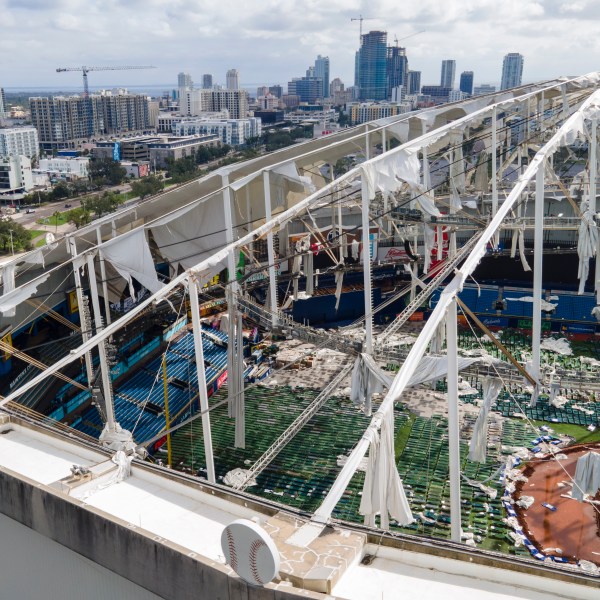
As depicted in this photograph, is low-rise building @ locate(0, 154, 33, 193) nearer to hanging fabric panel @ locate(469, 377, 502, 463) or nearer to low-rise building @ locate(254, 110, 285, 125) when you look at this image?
hanging fabric panel @ locate(469, 377, 502, 463)

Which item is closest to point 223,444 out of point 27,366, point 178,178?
point 27,366

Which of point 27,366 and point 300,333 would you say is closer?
point 300,333

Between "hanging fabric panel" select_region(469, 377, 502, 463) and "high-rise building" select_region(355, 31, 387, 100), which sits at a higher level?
"high-rise building" select_region(355, 31, 387, 100)

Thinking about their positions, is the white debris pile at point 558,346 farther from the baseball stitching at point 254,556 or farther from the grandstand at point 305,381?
the baseball stitching at point 254,556

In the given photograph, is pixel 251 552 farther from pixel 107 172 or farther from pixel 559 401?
pixel 107 172

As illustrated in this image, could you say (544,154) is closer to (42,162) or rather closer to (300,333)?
(300,333)

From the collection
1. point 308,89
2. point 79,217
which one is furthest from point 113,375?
point 308,89

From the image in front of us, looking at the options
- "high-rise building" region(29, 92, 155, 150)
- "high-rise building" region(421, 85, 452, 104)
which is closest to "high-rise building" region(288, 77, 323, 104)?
"high-rise building" region(421, 85, 452, 104)

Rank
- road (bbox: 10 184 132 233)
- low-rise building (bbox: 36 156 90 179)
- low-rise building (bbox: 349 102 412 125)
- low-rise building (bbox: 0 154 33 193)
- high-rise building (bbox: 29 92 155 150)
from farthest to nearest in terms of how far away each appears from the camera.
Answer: low-rise building (bbox: 349 102 412 125)
high-rise building (bbox: 29 92 155 150)
low-rise building (bbox: 36 156 90 179)
low-rise building (bbox: 0 154 33 193)
road (bbox: 10 184 132 233)
